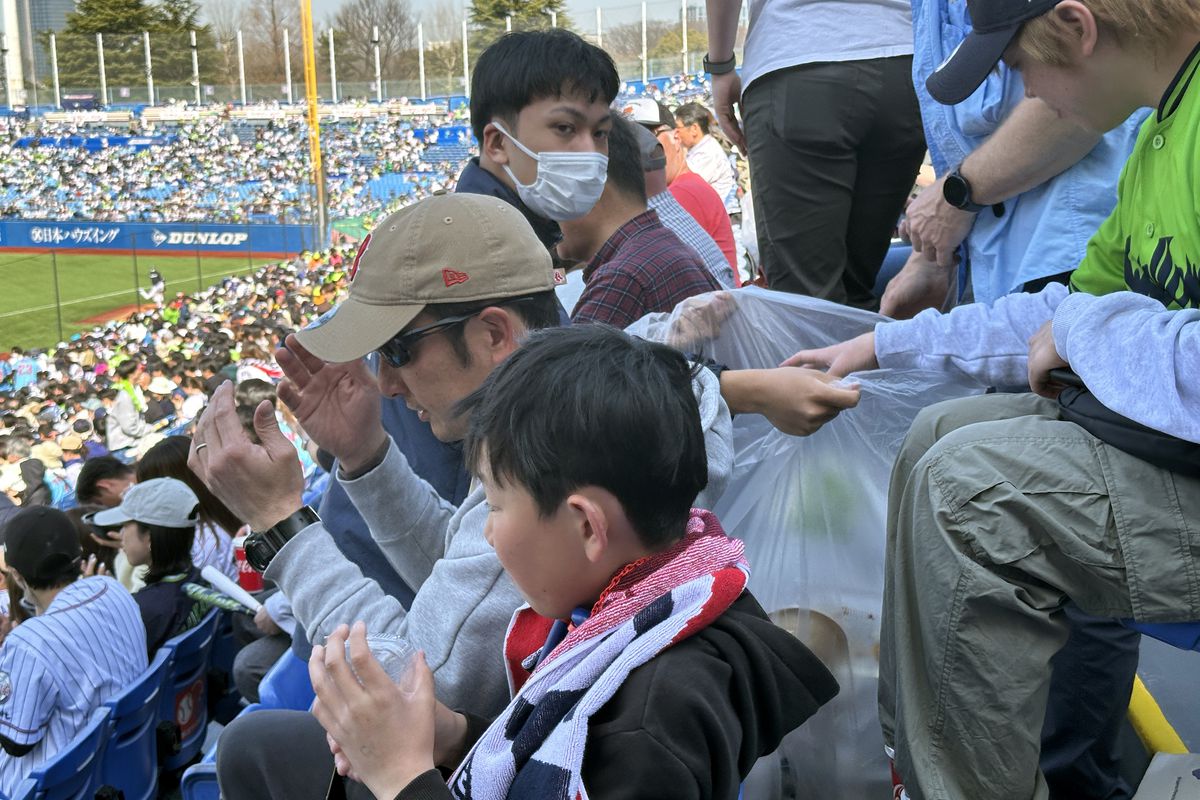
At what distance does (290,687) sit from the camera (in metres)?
2.18

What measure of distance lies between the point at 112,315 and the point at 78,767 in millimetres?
26122

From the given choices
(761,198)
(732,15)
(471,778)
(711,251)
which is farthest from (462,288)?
(711,251)

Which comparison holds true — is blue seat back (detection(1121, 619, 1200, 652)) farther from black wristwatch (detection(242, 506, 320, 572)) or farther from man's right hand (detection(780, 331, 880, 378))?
black wristwatch (detection(242, 506, 320, 572))

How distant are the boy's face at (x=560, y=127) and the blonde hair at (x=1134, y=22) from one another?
5.22ft

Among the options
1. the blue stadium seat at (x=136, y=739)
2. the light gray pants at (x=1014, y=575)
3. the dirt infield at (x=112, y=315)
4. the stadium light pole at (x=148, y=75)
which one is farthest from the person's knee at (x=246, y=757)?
the stadium light pole at (x=148, y=75)

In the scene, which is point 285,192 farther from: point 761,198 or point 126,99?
point 761,198

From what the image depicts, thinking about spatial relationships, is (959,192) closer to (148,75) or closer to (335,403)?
(335,403)

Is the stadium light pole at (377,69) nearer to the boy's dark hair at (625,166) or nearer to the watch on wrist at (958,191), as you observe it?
the boy's dark hair at (625,166)

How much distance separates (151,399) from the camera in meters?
13.4

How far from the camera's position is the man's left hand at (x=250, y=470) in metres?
1.77

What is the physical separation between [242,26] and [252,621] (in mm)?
53531

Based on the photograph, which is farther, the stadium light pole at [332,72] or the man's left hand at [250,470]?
the stadium light pole at [332,72]

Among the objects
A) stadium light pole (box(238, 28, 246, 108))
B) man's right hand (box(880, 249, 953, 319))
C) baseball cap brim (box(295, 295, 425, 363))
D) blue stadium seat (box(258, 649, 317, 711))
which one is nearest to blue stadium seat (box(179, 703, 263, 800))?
blue stadium seat (box(258, 649, 317, 711))

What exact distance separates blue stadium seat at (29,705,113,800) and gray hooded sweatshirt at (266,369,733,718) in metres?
2.08
